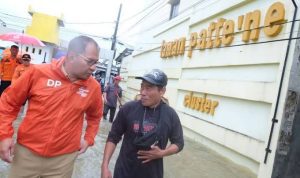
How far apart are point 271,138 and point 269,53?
1918 millimetres

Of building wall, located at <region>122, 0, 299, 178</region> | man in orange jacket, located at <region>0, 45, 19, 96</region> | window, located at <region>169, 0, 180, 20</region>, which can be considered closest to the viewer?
A: building wall, located at <region>122, 0, 299, 178</region>

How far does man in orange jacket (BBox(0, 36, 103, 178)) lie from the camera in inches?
118

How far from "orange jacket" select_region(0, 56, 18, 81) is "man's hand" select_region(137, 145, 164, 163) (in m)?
7.42

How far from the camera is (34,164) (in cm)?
304

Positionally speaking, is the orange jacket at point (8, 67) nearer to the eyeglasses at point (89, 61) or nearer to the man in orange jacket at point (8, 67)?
the man in orange jacket at point (8, 67)

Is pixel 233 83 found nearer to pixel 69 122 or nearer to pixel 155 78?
pixel 155 78

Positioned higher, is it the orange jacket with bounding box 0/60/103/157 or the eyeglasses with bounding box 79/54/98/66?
the eyeglasses with bounding box 79/54/98/66

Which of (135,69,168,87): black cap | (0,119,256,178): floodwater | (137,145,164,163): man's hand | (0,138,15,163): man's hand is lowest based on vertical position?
(0,119,256,178): floodwater

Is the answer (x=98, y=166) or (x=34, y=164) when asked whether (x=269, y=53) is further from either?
(x=34, y=164)

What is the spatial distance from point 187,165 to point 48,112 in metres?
5.48

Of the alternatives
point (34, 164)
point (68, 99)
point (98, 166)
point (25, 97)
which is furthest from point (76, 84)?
point (98, 166)

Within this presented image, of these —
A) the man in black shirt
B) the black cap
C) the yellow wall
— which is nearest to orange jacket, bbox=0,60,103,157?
the man in black shirt

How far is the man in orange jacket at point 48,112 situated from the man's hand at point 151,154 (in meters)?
0.61

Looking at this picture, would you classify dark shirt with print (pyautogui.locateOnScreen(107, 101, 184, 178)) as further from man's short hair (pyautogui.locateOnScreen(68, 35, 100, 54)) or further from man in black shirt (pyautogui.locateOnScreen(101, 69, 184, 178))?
man's short hair (pyautogui.locateOnScreen(68, 35, 100, 54))
